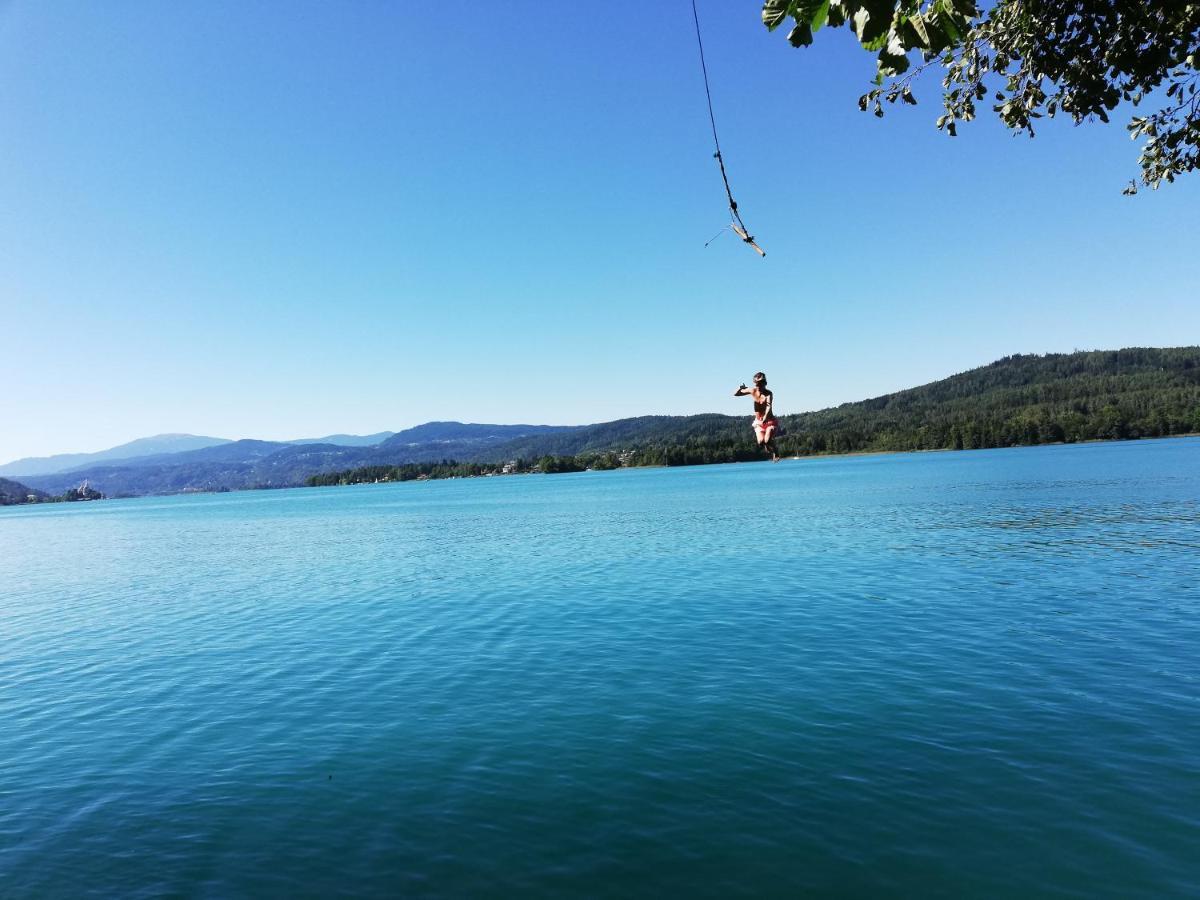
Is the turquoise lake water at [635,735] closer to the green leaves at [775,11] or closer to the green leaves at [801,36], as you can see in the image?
the green leaves at [801,36]

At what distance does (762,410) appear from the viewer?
22.2ft

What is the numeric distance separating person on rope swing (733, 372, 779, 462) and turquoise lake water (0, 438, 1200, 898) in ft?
25.3

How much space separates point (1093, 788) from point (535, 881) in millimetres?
10542

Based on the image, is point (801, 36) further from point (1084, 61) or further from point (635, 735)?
point (635, 735)

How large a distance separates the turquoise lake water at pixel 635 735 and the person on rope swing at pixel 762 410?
7711 mm

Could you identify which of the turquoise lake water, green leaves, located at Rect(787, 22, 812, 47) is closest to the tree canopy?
green leaves, located at Rect(787, 22, 812, 47)

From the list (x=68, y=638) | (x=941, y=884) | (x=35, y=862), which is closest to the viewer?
(x=941, y=884)

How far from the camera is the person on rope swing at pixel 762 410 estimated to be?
6652 millimetres

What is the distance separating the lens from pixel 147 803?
14.2 meters

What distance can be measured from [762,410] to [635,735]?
1206cm

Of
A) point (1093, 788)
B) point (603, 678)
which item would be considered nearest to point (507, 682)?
point (603, 678)

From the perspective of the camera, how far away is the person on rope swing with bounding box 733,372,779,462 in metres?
6.65

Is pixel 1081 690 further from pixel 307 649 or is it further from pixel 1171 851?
pixel 307 649

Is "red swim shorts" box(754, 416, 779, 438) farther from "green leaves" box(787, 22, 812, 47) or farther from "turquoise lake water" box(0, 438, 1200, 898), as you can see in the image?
"turquoise lake water" box(0, 438, 1200, 898)
